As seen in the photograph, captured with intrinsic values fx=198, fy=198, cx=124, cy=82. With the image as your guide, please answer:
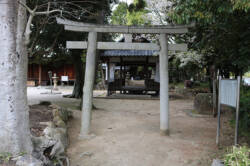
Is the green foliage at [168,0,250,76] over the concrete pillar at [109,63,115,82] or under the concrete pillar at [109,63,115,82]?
over

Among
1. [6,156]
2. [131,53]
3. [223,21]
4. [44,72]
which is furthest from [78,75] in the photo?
[44,72]

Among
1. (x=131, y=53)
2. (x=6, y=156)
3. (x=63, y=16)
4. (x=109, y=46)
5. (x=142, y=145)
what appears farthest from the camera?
(x=131, y=53)

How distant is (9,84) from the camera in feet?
10.3

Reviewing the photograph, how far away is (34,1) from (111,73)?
30.1ft

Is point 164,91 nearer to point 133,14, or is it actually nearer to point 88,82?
point 88,82

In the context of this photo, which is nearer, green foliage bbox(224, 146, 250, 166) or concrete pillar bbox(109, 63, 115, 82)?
green foliage bbox(224, 146, 250, 166)

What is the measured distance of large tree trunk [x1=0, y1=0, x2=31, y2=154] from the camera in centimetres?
312

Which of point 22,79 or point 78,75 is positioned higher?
point 78,75

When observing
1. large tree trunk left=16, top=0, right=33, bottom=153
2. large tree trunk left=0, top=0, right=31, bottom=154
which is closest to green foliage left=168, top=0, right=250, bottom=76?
large tree trunk left=16, top=0, right=33, bottom=153

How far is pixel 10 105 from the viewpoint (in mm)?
3168

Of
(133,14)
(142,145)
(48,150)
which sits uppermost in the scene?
(133,14)

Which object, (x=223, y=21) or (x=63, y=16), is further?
(x=63, y=16)

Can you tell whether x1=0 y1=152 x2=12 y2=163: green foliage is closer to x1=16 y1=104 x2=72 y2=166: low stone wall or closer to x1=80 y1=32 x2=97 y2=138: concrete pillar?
x1=16 y1=104 x2=72 y2=166: low stone wall

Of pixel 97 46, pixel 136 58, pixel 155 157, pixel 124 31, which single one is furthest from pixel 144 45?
pixel 136 58
